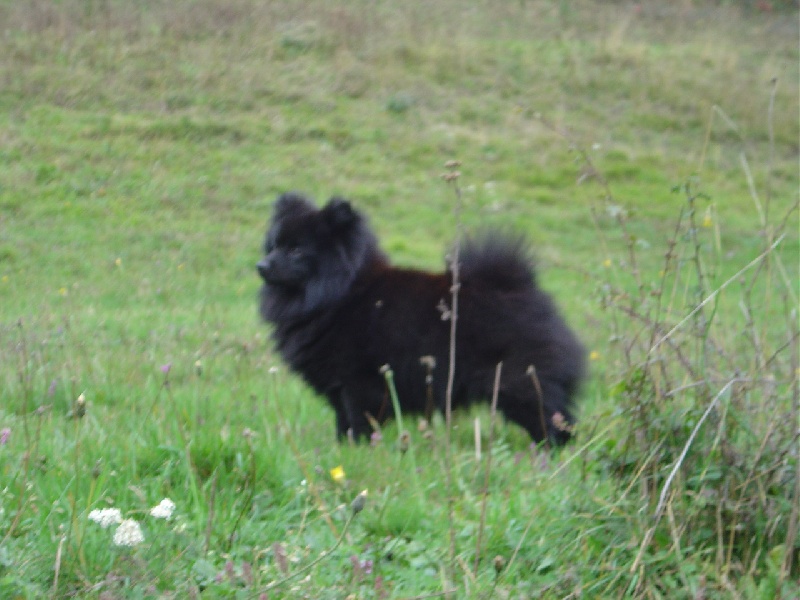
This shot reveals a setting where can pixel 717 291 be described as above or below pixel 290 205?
above

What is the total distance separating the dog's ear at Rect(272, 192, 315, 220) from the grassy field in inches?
36.5

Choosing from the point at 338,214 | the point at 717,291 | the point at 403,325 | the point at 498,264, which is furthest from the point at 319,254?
the point at 717,291

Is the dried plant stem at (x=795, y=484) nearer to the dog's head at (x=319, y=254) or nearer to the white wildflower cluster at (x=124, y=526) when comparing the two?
the white wildflower cluster at (x=124, y=526)

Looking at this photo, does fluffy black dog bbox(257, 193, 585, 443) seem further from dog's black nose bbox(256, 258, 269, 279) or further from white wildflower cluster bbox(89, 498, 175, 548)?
white wildflower cluster bbox(89, 498, 175, 548)

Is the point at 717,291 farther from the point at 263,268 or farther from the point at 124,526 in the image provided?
the point at 263,268

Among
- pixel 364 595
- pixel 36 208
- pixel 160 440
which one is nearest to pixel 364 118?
pixel 36 208

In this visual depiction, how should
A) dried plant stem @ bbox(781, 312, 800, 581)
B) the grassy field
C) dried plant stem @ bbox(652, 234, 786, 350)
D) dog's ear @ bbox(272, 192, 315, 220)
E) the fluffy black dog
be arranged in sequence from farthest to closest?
dog's ear @ bbox(272, 192, 315, 220) < the fluffy black dog < the grassy field < dried plant stem @ bbox(652, 234, 786, 350) < dried plant stem @ bbox(781, 312, 800, 581)

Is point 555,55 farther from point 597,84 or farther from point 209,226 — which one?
point 209,226

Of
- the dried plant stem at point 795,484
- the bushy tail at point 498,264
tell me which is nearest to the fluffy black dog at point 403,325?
the bushy tail at point 498,264

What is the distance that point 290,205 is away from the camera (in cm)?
580

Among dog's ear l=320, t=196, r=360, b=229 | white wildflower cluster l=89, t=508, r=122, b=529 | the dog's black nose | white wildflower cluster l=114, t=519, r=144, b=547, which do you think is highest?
dog's ear l=320, t=196, r=360, b=229

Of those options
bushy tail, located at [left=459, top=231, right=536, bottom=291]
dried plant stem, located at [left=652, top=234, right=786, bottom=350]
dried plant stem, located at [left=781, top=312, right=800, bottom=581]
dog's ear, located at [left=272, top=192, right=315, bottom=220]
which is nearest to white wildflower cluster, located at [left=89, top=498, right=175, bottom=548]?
dried plant stem, located at [left=652, top=234, right=786, bottom=350]

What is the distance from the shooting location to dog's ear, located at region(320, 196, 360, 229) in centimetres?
553

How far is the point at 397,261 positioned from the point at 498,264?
502 centimetres
